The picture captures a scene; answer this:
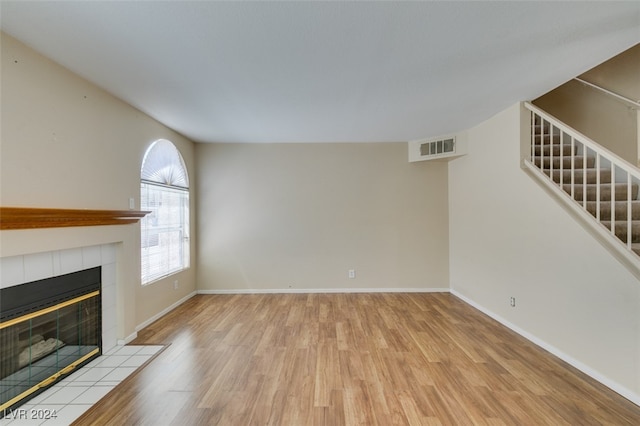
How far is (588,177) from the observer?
292cm

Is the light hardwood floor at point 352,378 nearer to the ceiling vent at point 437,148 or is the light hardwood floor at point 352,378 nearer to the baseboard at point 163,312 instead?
the baseboard at point 163,312

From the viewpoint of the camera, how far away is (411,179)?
14.8 ft

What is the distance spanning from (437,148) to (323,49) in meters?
2.91

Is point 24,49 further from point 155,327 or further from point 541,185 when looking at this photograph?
point 541,185

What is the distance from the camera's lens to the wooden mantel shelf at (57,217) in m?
1.67

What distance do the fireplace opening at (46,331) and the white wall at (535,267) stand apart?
14.3 ft

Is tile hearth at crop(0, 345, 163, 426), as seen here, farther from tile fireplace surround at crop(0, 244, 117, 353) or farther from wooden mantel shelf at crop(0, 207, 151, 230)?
wooden mantel shelf at crop(0, 207, 151, 230)

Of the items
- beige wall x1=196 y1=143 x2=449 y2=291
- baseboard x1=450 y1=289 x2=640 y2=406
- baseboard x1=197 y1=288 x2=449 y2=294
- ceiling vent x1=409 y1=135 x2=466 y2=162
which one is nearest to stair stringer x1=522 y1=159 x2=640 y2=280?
baseboard x1=450 y1=289 x2=640 y2=406

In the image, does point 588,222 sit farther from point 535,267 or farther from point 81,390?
point 81,390

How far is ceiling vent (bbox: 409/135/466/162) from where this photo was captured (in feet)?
12.9

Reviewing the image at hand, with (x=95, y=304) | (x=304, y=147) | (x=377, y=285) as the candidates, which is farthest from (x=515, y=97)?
(x=95, y=304)

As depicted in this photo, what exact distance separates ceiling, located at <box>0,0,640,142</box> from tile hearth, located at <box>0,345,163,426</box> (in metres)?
2.53

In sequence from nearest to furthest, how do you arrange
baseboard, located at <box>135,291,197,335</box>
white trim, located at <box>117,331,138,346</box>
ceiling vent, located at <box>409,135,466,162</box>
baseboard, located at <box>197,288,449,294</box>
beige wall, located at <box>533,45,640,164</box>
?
white trim, located at <box>117,331,138,346</box> < baseboard, located at <box>135,291,197,335</box> < beige wall, located at <box>533,45,640,164</box> < ceiling vent, located at <box>409,135,466,162</box> < baseboard, located at <box>197,288,449,294</box>

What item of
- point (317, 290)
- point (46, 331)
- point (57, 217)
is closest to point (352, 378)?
point (317, 290)
